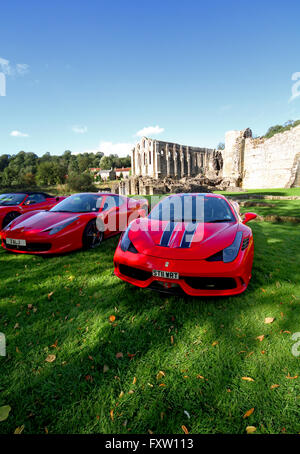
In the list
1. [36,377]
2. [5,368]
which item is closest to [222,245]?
[36,377]

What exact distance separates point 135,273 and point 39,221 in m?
2.63

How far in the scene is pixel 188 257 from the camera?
217cm

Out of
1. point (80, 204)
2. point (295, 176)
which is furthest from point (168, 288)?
point (295, 176)

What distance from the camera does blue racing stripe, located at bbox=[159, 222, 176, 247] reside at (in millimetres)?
2400

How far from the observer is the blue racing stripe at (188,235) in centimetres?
233

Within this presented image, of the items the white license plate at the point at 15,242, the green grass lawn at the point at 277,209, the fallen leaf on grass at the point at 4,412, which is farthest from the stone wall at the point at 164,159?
the fallen leaf on grass at the point at 4,412

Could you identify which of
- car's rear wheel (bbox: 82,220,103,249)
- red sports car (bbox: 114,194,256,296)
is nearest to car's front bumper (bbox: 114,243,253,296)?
red sports car (bbox: 114,194,256,296)

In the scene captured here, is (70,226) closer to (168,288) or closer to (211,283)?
(168,288)

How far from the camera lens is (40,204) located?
21.9ft

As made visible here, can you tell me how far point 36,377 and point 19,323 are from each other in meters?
0.78

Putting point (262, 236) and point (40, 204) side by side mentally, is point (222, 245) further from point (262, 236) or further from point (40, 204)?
point (40, 204)

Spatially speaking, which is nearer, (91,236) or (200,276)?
(200,276)

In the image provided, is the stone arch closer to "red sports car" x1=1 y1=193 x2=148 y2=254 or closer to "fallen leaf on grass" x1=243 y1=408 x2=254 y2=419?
"red sports car" x1=1 y1=193 x2=148 y2=254

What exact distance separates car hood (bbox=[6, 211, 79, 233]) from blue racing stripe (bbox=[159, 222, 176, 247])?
2.18 meters
